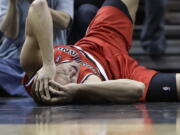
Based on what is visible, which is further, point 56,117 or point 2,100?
point 2,100

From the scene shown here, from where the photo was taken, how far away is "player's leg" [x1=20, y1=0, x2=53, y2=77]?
4125 millimetres

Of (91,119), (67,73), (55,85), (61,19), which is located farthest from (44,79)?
(61,19)

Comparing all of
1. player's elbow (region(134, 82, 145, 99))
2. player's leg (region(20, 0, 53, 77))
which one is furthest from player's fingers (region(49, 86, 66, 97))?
player's elbow (region(134, 82, 145, 99))

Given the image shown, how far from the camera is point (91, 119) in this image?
3.35 meters

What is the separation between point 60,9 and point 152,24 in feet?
5.13

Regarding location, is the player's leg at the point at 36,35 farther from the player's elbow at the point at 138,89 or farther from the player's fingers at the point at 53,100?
the player's elbow at the point at 138,89

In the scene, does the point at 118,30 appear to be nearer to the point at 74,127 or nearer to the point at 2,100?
the point at 2,100

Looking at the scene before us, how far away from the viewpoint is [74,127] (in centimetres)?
304

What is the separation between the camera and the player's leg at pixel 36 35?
13.5 feet

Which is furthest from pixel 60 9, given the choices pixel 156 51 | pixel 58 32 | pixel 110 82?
pixel 156 51

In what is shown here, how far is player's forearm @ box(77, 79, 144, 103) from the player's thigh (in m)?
0.36

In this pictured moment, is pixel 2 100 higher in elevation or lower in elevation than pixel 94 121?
lower

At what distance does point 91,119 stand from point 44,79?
2.65ft

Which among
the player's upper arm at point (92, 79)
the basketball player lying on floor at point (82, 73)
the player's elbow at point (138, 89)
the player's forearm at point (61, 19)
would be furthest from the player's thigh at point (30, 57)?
the player's forearm at point (61, 19)
